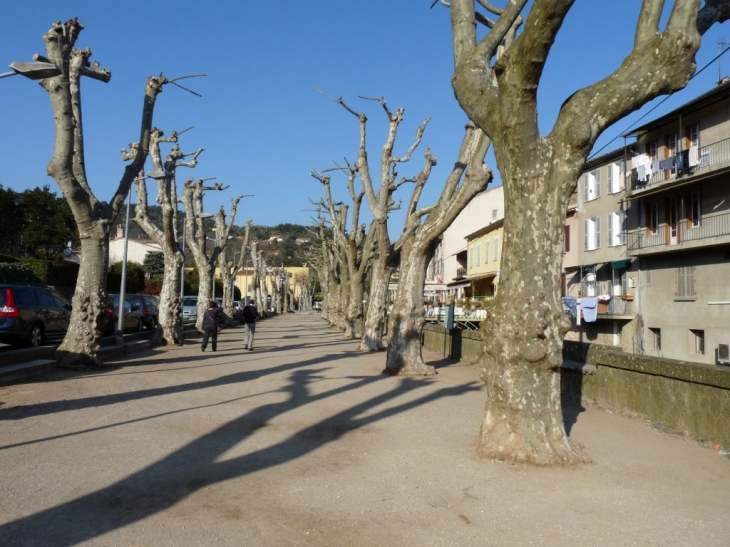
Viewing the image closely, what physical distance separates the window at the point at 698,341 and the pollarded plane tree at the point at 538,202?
27.0 meters

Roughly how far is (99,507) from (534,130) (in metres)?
5.10

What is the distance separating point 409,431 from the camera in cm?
911

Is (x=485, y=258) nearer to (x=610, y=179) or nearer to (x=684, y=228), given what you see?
(x=610, y=179)

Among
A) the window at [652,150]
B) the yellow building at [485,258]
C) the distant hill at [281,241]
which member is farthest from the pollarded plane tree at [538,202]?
the distant hill at [281,241]

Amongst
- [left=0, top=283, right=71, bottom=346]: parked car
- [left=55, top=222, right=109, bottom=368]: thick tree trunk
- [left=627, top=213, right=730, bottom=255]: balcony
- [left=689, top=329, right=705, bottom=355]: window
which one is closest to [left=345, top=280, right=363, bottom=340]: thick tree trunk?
[left=0, top=283, right=71, bottom=346]: parked car

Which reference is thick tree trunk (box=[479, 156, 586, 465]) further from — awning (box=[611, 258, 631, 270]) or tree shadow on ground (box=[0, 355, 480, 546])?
awning (box=[611, 258, 631, 270])

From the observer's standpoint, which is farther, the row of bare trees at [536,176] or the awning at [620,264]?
the awning at [620,264]

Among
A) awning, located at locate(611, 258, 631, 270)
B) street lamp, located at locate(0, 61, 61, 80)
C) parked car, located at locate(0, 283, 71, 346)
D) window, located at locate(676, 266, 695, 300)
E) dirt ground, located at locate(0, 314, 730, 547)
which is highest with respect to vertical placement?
street lamp, located at locate(0, 61, 61, 80)

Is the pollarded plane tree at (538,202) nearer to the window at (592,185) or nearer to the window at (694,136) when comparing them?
the window at (694,136)

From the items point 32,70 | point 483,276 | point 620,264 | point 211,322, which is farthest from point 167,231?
point 483,276

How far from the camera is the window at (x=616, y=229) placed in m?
37.2

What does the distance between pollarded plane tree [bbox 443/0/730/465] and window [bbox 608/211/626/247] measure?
31499 millimetres

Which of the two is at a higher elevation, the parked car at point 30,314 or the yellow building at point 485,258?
the yellow building at point 485,258

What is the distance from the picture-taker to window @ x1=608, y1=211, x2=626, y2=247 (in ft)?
122
